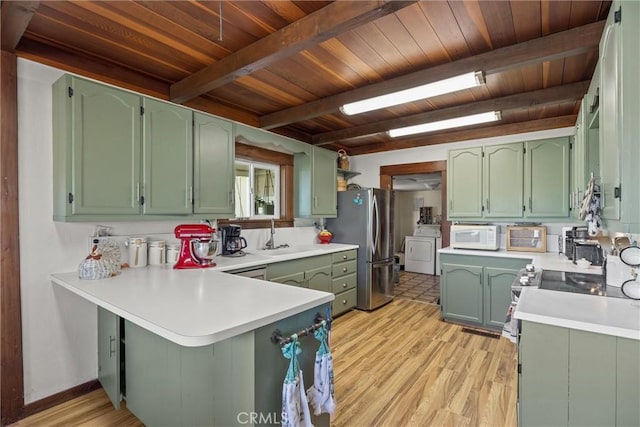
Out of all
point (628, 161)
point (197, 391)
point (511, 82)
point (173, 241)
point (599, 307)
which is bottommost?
point (197, 391)

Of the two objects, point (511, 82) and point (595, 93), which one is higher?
point (511, 82)

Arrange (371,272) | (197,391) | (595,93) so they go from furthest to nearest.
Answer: (371,272) → (595,93) → (197,391)

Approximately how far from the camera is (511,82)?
104 inches

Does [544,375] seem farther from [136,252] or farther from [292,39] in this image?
[136,252]

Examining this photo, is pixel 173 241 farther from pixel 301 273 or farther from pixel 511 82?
pixel 511 82

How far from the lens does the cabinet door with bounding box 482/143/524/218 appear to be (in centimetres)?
338

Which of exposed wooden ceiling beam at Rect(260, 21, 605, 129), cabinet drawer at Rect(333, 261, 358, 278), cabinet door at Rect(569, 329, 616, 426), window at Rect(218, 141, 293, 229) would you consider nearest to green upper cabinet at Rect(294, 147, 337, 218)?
window at Rect(218, 141, 293, 229)

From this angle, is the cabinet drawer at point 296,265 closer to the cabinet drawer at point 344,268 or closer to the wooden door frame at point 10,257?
the cabinet drawer at point 344,268

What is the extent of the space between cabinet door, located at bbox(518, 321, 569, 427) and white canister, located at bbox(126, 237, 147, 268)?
252 cm

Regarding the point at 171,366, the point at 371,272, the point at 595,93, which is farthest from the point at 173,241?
the point at 595,93

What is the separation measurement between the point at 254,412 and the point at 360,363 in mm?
1664

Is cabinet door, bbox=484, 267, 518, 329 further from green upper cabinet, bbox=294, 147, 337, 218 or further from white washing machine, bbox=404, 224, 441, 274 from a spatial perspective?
white washing machine, bbox=404, 224, 441, 274

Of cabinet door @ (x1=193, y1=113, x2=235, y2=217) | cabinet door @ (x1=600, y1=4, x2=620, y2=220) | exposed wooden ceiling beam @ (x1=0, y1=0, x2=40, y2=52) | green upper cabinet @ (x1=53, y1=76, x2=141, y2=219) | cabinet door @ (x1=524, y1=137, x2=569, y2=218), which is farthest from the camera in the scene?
cabinet door @ (x1=524, y1=137, x2=569, y2=218)

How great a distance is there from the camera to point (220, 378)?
129 centimetres
